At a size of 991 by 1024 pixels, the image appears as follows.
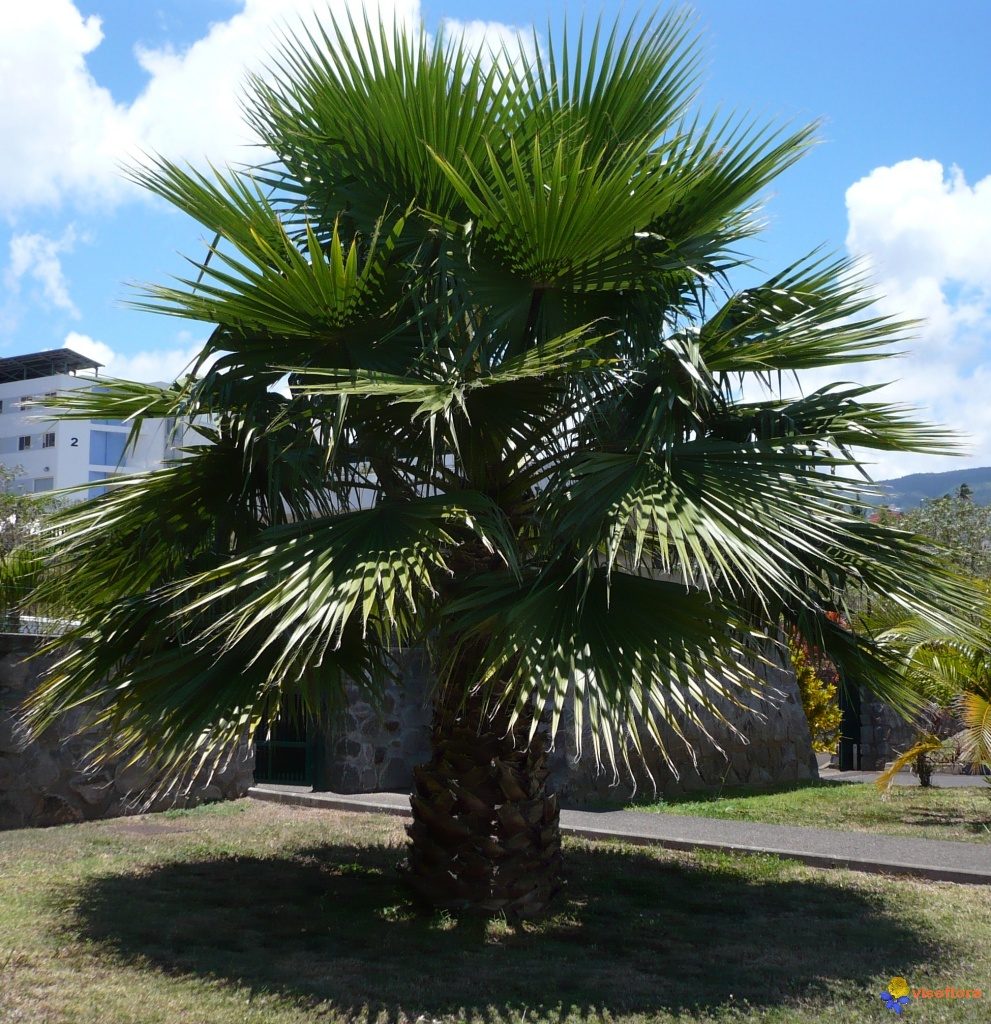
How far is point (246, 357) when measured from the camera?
19.4 ft

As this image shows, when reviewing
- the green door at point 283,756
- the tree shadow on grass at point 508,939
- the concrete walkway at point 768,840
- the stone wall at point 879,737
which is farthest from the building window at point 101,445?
the tree shadow on grass at point 508,939

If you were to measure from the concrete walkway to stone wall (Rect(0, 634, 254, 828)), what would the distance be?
6.04 ft

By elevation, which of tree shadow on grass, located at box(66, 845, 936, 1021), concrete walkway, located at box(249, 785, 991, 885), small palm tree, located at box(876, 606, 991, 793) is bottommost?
tree shadow on grass, located at box(66, 845, 936, 1021)

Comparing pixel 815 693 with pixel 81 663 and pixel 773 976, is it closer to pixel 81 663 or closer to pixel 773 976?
pixel 773 976

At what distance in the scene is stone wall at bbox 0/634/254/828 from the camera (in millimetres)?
9633

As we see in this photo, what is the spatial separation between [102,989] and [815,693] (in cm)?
1410

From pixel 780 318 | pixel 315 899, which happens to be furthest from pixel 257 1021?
pixel 780 318

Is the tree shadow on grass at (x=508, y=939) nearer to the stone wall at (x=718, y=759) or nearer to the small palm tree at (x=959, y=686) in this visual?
the small palm tree at (x=959, y=686)

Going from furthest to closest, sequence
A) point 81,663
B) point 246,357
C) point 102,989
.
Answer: point 81,663 → point 246,357 → point 102,989

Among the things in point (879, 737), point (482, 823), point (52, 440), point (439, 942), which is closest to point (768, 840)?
point (482, 823)

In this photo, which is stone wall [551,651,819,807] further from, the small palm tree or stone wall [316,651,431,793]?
stone wall [316,651,431,793]

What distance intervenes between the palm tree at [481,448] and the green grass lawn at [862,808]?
4462 mm

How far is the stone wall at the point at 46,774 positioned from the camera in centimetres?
963

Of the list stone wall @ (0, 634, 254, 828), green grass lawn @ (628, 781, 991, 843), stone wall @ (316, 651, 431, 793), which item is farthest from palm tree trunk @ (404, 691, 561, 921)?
stone wall @ (316, 651, 431, 793)
